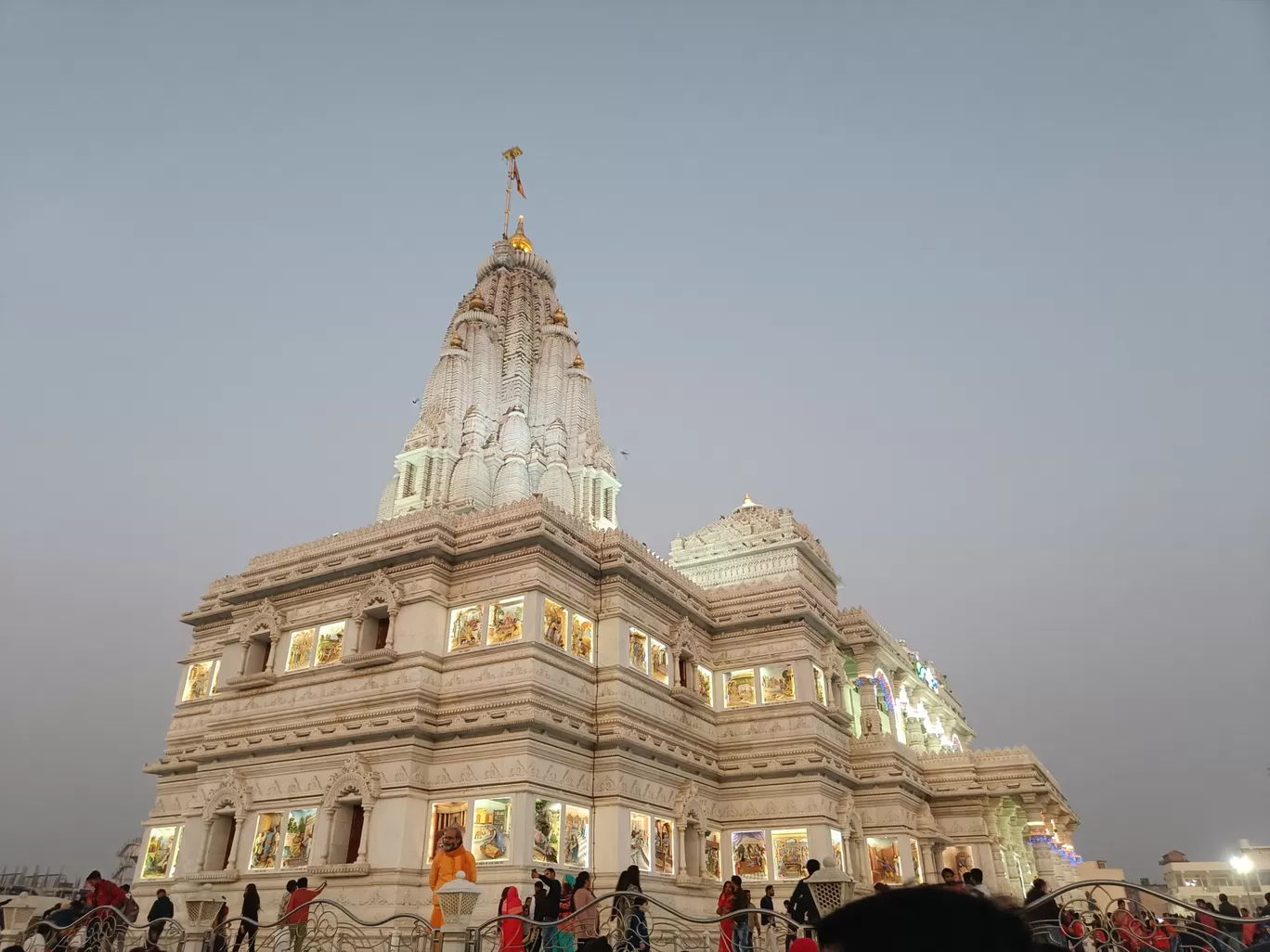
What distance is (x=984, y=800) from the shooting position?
36.6 m

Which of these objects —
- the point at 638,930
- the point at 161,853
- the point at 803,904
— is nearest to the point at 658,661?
the point at 803,904

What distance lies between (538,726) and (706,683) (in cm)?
1046

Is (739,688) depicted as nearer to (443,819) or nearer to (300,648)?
(443,819)

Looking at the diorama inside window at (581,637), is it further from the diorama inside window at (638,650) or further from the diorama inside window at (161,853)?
the diorama inside window at (161,853)

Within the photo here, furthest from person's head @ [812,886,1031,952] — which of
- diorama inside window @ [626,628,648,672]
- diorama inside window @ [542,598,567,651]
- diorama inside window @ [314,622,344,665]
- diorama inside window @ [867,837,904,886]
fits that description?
diorama inside window @ [867,837,904,886]

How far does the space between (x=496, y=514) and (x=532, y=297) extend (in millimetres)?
21179

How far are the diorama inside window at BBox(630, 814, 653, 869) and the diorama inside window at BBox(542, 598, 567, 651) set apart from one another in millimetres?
5686

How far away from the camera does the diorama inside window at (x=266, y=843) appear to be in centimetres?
2573

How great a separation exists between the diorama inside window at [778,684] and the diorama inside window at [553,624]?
946 centimetres

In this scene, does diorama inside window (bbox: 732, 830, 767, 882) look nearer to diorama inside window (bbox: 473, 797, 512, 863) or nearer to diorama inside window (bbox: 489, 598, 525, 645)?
diorama inside window (bbox: 473, 797, 512, 863)

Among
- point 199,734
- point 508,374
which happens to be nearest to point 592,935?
point 199,734

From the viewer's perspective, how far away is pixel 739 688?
110 feet

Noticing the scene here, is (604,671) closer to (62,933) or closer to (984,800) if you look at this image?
(62,933)

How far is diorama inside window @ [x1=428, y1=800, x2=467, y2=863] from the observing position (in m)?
24.0
